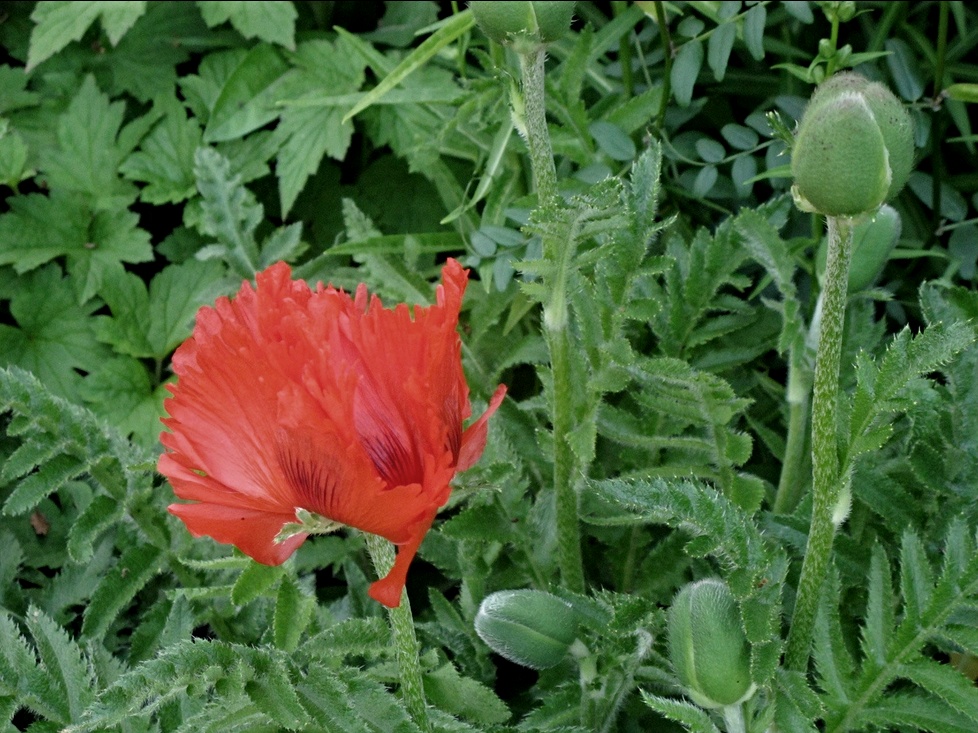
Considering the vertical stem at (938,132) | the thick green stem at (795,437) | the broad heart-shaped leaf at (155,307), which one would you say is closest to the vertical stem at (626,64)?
the vertical stem at (938,132)

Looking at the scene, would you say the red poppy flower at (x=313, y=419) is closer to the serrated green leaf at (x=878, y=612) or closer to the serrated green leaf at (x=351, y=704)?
the serrated green leaf at (x=351, y=704)

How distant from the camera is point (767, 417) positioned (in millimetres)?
1646

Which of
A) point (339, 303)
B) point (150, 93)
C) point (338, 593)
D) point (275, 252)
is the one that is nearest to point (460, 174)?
point (275, 252)

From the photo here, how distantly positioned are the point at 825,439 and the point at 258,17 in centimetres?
140

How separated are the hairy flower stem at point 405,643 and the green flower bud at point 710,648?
0.76 feet

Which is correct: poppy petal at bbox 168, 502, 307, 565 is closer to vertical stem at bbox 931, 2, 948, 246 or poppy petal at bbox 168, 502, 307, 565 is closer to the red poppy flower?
the red poppy flower

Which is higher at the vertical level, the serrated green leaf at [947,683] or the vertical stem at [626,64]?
the vertical stem at [626,64]

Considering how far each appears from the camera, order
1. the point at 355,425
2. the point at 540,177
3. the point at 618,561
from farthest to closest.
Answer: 1. the point at 618,561
2. the point at 540,177
3. the point at 355,425

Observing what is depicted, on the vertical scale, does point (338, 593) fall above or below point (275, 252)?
below

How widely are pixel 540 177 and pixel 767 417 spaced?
72 cm

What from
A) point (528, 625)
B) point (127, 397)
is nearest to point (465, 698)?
point (528, 625)

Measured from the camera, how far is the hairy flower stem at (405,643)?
0.94 metres

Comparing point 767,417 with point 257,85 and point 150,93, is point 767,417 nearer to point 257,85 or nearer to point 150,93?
point 257,85

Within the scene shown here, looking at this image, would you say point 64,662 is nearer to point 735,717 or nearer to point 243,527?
point 243,527
